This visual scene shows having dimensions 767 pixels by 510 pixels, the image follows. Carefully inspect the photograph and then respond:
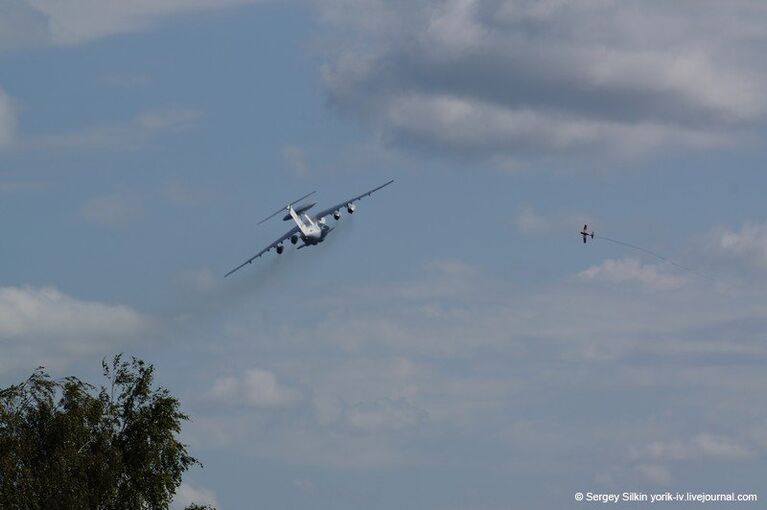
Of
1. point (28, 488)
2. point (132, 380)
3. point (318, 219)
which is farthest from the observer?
point (318, 219)

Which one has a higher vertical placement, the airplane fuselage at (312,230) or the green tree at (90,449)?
the airplane fuselage at (312,230)

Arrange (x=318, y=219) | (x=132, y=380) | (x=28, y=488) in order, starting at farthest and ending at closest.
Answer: (x=318, y=219)
(x=132, y=380)
(x=28, y=488)

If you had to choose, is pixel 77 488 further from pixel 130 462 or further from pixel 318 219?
pixel 318 219

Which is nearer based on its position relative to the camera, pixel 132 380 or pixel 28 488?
pixel 28 488

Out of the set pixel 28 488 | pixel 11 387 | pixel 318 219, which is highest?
pixel 318 219

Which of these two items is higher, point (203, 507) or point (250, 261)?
point (250, 261)

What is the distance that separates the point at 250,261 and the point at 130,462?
38.7m

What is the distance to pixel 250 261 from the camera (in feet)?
573

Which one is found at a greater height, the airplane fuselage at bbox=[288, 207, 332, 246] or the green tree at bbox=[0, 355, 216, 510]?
the airplane fuselage at bbox=[288, 207, 332, 246]

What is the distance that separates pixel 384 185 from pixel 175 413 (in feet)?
123

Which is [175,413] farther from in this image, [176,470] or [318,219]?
[318,219]

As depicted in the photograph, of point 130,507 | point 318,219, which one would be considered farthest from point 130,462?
point 318,219

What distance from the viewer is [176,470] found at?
5561 inches

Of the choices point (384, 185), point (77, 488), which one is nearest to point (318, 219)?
point (384, 185)
